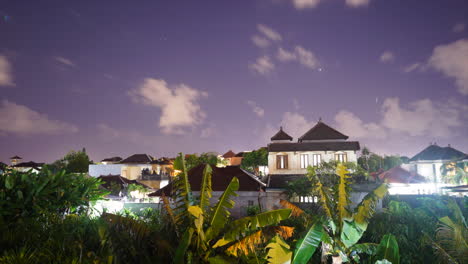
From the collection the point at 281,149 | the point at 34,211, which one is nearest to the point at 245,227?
the point at 34,211

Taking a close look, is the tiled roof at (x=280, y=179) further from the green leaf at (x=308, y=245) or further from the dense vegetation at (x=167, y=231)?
the green leaf at (x=308, y=245)

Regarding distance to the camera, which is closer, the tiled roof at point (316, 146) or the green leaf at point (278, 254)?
the green leaf at point (278, 254)

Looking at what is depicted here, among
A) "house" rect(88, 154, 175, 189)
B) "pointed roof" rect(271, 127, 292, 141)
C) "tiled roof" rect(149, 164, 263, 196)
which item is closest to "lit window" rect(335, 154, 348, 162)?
"pointed roof" rect(271, 127, 292, 141)

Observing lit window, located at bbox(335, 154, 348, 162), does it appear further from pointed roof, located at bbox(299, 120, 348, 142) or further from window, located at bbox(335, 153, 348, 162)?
pointed roof, located at bbox(299, 120, 348, 142)

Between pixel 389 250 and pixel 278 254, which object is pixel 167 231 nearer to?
pixel 278 254

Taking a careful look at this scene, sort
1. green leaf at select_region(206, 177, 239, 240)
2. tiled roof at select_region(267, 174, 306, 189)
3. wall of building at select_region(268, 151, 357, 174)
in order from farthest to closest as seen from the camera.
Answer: wall of building at select_region(268, 151, 357, 174)
tiled roof at select_region(267, 174, 306, 189)
green leaf at select_region(206, 177, 239, 240)

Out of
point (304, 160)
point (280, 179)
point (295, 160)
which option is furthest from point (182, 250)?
point (304, 160)

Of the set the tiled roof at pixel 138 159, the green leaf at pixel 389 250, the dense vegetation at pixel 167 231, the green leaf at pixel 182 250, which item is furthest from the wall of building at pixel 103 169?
the green leaf at pixel 389 250

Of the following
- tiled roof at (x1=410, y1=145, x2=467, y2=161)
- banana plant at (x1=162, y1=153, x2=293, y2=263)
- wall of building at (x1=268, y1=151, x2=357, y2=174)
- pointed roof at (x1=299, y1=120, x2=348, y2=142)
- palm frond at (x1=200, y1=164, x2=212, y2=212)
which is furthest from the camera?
tiled roof at (x1=410, y1=145, x2=467, y2=161)

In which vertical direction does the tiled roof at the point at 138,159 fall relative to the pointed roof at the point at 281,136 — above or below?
below

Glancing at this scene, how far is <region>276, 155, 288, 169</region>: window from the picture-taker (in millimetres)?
29281

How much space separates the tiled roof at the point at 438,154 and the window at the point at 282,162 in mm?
23834

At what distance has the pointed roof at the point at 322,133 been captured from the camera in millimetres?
30409

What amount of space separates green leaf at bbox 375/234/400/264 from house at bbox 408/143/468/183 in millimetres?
33803
